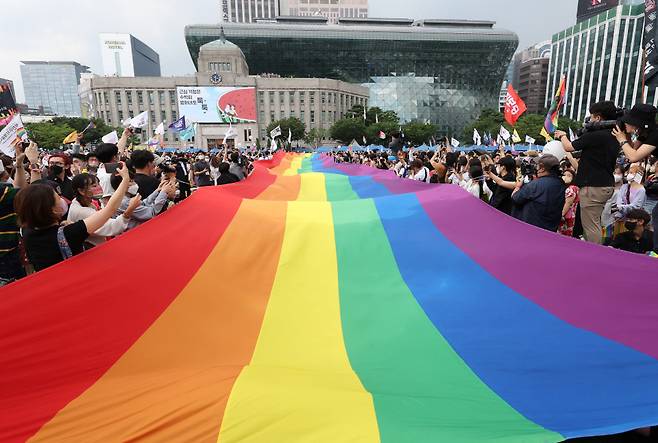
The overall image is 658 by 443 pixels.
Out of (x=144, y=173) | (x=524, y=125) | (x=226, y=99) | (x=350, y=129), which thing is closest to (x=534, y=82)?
(x=524, y=125)

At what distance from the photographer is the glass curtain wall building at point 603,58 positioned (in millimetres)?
79062

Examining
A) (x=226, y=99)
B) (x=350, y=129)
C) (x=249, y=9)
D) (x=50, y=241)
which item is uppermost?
(x=249, y=9)

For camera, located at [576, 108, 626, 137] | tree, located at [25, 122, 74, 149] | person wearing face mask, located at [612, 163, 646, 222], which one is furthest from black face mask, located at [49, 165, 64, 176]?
tree, located at [25, 122, 74, 149]

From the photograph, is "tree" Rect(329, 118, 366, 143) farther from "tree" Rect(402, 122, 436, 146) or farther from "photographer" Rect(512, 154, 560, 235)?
"photographer" Rect(512, 154, 560, 235)

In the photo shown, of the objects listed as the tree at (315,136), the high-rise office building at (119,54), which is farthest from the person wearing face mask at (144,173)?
the high-rise office building at (119,54)

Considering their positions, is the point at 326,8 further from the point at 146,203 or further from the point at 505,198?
the point at 146,203

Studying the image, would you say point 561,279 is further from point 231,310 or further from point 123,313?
point 123,313

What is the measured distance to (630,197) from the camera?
18.5ft

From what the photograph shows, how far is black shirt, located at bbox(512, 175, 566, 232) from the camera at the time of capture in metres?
4.02

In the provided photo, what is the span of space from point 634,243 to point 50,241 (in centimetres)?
571

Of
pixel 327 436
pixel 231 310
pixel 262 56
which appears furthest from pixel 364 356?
pixel 262 56

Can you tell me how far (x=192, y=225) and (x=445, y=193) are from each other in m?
2.90

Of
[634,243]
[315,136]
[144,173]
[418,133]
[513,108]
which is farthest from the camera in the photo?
[315,136]

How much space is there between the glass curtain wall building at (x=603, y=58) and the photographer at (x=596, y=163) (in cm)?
8745
